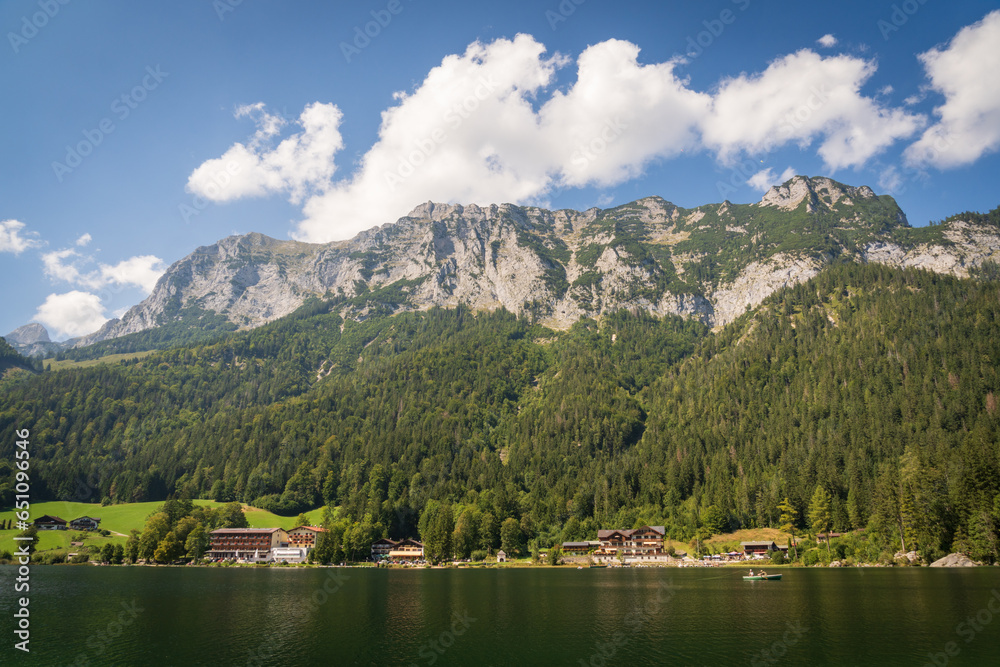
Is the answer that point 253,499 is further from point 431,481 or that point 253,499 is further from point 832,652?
point 832,652

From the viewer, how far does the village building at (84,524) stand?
159 m

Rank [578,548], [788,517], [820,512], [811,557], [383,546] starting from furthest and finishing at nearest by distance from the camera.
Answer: [383,546] < [578,548] < [788,517] < [820,512] < [811,557]

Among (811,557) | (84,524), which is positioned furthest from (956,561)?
(84,524)

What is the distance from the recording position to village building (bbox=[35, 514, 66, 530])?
158375 mm

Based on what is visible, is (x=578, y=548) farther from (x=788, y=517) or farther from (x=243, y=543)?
Answer: (x=243, y=543)

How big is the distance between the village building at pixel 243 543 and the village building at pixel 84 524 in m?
38.7

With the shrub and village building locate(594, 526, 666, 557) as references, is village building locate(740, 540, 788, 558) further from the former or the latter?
village building locate(594, 526, 666, 557)

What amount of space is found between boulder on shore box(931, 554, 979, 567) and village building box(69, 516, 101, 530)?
210222mm

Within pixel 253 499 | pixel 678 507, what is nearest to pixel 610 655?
pixel 678 507

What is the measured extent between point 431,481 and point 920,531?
453ft

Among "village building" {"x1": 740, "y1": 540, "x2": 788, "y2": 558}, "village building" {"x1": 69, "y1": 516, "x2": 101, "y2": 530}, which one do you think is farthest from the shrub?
"village building" {"x1": 69, "y1": 516, "x2": 101, "y2": 530}

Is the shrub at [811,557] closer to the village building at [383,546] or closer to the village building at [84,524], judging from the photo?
the village building at [383,546]

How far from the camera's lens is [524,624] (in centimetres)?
4750

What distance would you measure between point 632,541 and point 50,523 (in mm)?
174579
